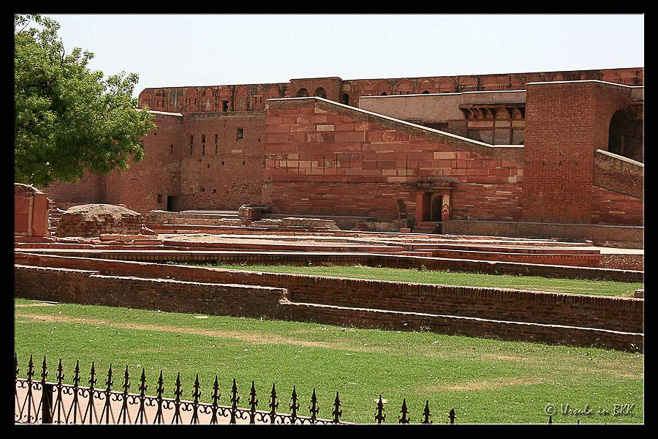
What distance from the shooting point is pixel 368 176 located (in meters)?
26.9

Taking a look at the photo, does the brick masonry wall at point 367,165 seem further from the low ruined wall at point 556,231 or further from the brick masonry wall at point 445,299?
the brick masonry wall at point 445,299

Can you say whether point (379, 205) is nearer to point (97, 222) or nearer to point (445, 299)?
point (97, 222)

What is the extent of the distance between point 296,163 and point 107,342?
19808 millimetres

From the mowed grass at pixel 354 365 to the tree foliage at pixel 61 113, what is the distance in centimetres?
1018

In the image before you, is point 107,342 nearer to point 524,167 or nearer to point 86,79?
point 86,79

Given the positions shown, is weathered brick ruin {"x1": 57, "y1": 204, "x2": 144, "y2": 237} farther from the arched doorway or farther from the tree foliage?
the arched doorway

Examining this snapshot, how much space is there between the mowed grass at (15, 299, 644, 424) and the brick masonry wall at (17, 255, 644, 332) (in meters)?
0.80

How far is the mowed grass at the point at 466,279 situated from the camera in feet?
37.7

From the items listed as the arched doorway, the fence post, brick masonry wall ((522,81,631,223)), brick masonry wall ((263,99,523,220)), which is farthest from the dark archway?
the fence post

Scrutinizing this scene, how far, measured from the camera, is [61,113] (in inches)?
814

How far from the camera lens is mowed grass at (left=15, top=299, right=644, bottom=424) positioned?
6.26 metres

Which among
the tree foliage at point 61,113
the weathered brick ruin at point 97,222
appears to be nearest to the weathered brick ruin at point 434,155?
the tree foliage at point 61,113
